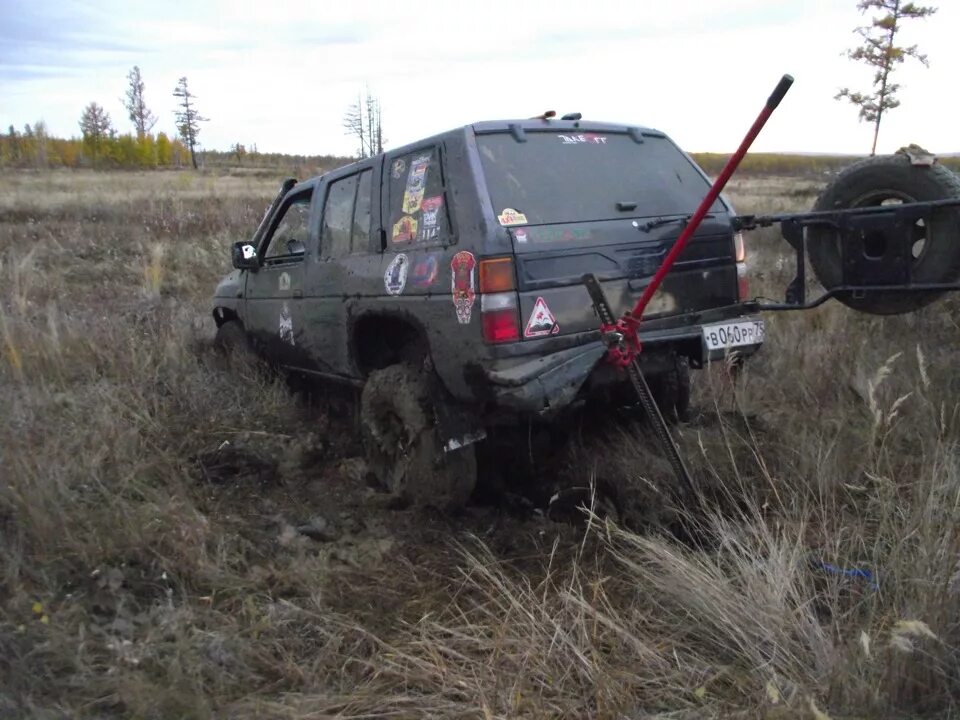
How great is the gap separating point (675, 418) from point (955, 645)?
2359mm

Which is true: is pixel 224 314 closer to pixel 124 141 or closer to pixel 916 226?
pixel 916 226

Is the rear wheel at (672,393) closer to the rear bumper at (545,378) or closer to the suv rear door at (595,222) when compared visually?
the suv rear door at (595,222)

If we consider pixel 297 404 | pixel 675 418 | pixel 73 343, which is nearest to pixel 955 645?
pixel 675 418

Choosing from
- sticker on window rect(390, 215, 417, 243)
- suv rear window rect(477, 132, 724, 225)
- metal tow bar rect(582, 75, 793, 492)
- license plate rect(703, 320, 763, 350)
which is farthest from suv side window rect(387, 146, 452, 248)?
license plate rect(703, 320, 763, 350)

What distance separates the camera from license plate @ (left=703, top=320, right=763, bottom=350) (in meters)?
3.92

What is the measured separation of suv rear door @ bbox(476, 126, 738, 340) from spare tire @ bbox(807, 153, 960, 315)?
50 cm

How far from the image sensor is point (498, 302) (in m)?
3.44

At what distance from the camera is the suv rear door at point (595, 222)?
140 inches

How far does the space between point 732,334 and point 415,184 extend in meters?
1.79

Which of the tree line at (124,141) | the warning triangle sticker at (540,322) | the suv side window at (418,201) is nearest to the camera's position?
the warning triangle sticker at (540,322)

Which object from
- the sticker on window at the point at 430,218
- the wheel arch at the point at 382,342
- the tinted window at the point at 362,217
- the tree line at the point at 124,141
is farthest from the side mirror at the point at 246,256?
the tree line at the point at 124,141

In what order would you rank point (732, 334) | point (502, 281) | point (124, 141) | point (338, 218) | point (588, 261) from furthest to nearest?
point (124, 141)
point (338, 218)
point (732, 334)
point (588, 261)
point (502, 281)

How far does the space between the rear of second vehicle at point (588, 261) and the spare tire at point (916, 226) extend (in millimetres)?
447

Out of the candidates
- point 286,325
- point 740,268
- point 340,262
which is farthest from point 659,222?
point 286,325
